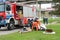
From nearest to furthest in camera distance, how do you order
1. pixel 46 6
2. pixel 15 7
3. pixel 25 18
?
pixel 15 7 → pixel 25 18 → pixel 46 6

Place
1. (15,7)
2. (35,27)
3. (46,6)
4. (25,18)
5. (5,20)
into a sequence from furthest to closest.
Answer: (46,6), (25,18), (15,7), (5,20), (35,27)

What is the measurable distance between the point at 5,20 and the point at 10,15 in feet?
2.87

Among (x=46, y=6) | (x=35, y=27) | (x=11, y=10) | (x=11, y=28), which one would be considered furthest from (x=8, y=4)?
(x=46, y=6)

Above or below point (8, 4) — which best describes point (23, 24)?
below

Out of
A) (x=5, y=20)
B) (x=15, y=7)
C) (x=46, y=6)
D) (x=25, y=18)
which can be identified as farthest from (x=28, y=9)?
(x=46, y=6)

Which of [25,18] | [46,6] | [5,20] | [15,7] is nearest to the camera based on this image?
[5,20]

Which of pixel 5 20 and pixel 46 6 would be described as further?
pixel 46 6

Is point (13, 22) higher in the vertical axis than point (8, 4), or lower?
lower

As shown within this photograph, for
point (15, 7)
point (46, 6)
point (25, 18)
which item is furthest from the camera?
point (46, 6)

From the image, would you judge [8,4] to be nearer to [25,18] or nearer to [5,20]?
[5,20]

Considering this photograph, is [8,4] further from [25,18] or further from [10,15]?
[25,18]

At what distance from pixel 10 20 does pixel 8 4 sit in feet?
5.75

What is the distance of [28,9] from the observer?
32.8 metres

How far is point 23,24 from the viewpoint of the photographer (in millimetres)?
30547
